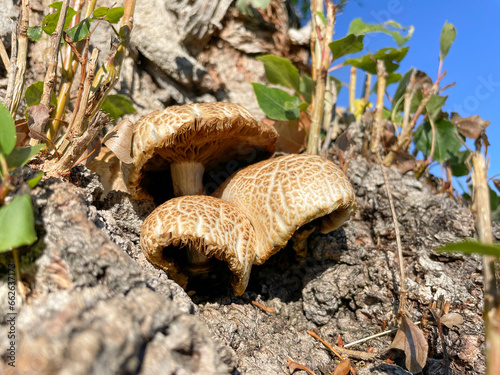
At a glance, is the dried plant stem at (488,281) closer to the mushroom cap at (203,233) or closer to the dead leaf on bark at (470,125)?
the mushroom cap at (203,233)

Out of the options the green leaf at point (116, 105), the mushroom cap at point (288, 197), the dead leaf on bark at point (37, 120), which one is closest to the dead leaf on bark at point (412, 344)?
the mushroom cap at point (288, 197)

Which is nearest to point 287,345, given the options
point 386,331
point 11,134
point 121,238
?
point 386,331

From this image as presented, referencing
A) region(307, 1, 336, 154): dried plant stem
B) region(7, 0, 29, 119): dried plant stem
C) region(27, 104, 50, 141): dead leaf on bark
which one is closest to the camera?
region(27, 104, 50, 141): dead leaf on bark

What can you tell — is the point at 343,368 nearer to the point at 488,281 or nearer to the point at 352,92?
the point at 488,281

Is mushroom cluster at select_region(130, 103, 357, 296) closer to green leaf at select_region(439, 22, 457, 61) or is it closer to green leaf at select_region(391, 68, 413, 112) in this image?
green leaf at select_region(391, 68, 413, 112)

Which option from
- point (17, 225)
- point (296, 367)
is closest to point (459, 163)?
point (296, 367)

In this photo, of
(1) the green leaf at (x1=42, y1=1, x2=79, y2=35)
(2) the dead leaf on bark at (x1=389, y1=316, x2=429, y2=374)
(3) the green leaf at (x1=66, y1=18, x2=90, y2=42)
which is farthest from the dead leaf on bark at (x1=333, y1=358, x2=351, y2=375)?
(1) the green leaf at (x1=42, y1=1, x2=79, y2=35)
